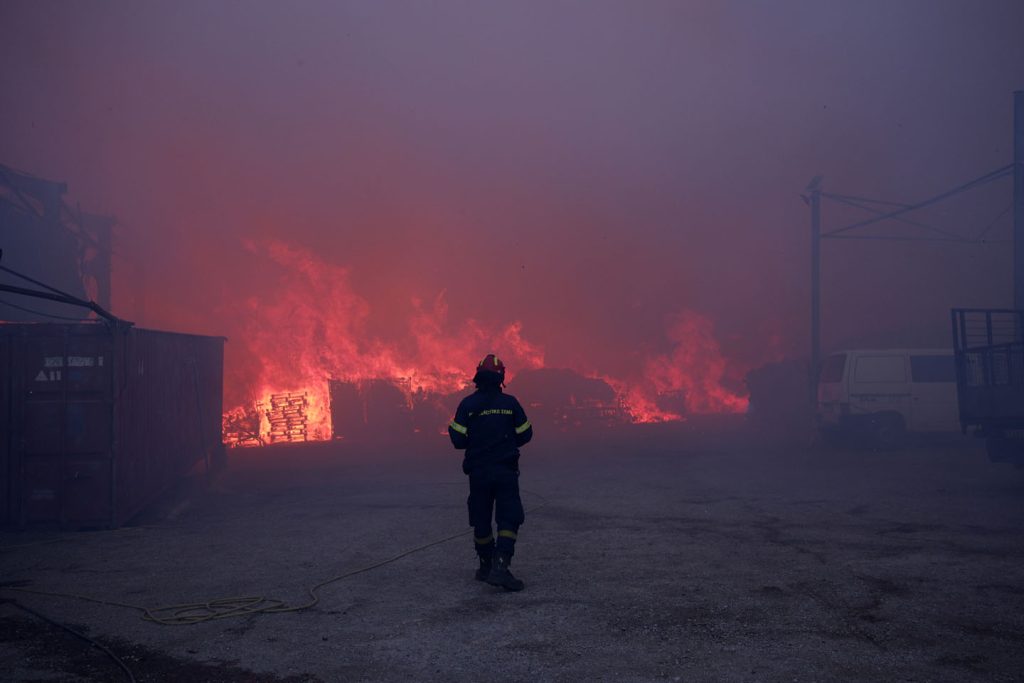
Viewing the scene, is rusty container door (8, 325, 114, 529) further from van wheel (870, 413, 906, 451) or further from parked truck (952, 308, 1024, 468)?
van wheel (870, 413, 906, 451)

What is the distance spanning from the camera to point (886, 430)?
1541 centimetres

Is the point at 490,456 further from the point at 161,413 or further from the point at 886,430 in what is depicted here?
the point at 886,430

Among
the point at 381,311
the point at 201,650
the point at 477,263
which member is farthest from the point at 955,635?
the point at 477,263

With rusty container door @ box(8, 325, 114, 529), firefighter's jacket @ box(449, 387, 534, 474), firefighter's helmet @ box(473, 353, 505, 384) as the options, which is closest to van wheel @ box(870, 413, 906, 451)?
firefighter's jacket @ box(449, 387, 534, 474)

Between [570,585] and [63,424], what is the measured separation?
6347mm

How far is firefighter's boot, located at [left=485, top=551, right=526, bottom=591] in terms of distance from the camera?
5773mm

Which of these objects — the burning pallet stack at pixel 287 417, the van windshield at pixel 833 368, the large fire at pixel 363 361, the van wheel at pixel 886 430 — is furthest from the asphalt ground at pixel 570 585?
the large fire at pixel 363 361

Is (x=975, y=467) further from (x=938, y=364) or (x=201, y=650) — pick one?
(x=201, y=650)

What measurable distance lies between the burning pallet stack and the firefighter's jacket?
1529 cm

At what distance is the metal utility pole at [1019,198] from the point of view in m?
14.7

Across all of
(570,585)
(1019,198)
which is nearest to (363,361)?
(1019,198)

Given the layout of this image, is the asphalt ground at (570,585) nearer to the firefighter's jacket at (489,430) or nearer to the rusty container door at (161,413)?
the rusty container door at (161,413)

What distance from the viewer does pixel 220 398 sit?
608 inches

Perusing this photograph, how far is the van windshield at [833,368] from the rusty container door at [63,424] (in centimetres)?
1315
